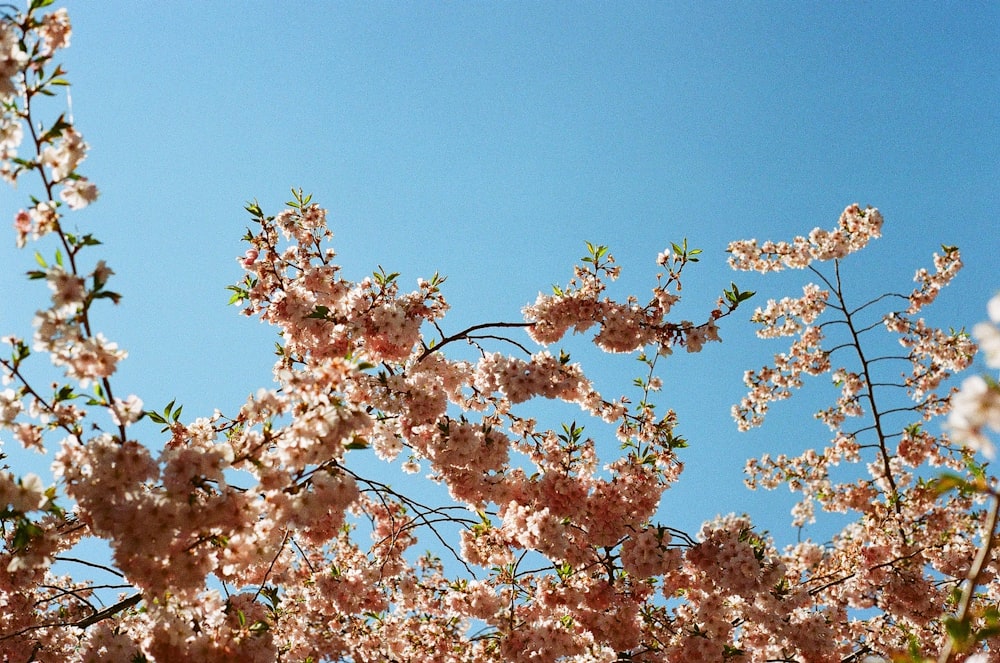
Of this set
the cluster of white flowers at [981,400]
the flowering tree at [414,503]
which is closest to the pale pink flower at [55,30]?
the flowering tree at [414,503]

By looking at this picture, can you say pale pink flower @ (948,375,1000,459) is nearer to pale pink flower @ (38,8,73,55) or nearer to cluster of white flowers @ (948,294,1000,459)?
cluster of white flowers @ (948,294,1000,459)

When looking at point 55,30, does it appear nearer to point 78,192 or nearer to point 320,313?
point 78,192

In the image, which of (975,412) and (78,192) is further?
(78,192)

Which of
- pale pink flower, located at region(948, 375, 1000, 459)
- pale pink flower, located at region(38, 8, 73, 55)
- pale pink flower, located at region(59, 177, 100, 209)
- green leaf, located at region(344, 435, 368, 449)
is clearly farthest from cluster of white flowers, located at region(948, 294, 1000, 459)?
pale pink flower, located at region(38, 8, 73, 55)

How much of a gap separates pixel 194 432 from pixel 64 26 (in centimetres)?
302

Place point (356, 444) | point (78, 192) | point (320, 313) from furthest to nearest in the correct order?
point (320, 313) → point (356, 444) → point (78, 192)

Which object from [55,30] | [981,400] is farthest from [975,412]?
[55,30]

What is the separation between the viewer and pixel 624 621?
20.6 ft

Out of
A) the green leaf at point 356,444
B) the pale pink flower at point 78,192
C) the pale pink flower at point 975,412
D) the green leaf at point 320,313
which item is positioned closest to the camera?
the pale pink flower at point 975,412

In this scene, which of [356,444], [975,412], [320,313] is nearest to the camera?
[975,412]

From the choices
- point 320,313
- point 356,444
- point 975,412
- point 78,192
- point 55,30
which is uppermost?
point 320,313

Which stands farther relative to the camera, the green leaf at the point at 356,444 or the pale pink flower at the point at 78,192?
the green leaf at the point at 356,444

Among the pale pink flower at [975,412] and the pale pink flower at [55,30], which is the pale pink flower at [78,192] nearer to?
the pale pink flower at [55,30]

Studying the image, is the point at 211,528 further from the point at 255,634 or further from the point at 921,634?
the point at 921,634
